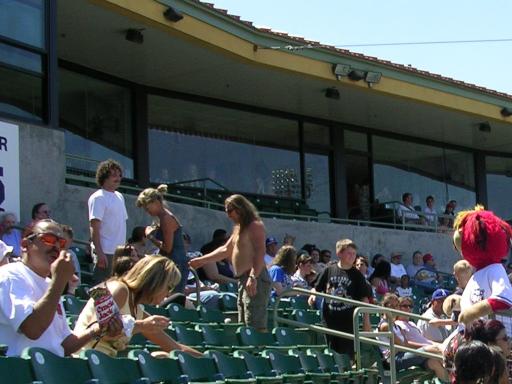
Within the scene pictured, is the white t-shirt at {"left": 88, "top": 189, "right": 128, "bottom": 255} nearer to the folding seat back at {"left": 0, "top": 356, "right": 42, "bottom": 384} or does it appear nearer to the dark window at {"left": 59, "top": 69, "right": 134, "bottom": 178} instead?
the folding seat back at {"left": 0, "top": 356, "right": 42, "bottom": 384}

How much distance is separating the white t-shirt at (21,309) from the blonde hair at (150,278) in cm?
52

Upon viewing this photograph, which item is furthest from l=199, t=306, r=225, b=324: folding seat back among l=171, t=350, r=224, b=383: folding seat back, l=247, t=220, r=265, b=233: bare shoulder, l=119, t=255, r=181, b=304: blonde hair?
l=119, t=255, r=181, b=304: blonde hair

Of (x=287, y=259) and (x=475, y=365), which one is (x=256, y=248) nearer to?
(x=287, y=259)

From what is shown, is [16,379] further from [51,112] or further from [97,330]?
[51,112]

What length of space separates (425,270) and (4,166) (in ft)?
34.9

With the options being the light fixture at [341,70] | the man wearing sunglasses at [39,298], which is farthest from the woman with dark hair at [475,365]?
the light fixture at [341,70]

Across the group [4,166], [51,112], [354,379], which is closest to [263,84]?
[51,112]

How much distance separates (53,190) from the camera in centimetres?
1350

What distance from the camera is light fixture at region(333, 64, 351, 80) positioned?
1945 centimetres

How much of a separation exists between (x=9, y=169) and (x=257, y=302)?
4.02m

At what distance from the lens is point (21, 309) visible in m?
5.53

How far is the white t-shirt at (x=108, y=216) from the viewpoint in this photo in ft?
34.9

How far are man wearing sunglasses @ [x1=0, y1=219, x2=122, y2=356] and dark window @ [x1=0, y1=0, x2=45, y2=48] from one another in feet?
25.9

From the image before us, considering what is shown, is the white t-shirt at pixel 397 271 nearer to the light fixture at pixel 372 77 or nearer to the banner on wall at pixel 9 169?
the light fixture at pixel 372 77
